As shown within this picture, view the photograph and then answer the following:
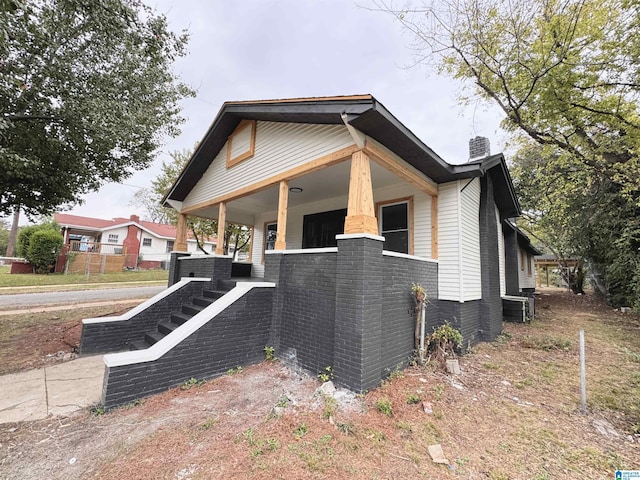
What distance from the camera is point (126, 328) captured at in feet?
19.4

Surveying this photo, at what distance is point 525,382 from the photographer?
4480mm

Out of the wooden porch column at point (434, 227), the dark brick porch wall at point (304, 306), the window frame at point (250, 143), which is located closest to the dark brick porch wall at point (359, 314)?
the dark brick porch wall at point (304, 306)

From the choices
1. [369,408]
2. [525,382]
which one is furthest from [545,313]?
[369,408]

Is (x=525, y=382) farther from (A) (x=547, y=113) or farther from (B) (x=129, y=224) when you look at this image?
(B) (x=129, y=224)

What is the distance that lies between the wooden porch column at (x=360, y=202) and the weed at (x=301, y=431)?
2544 mm

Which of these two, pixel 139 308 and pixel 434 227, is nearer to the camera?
pixel 434 227

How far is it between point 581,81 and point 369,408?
34.9ft

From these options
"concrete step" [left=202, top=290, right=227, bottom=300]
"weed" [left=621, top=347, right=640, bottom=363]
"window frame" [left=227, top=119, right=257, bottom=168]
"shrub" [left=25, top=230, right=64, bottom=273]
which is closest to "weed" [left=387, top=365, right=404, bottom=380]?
"weed" [left=621, top=347, right=640, bottom=363]

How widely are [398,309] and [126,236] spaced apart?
2977 cm

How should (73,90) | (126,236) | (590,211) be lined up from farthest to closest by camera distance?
1. (126,236)
2. (590,211)
3. (73,90)

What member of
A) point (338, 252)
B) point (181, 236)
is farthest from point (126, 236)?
point (338, 252)

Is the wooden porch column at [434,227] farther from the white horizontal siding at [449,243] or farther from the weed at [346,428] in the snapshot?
the weed at [346,428]

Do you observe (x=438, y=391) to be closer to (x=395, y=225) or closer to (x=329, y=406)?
(x=329, y=406)

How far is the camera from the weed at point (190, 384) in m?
4.10
